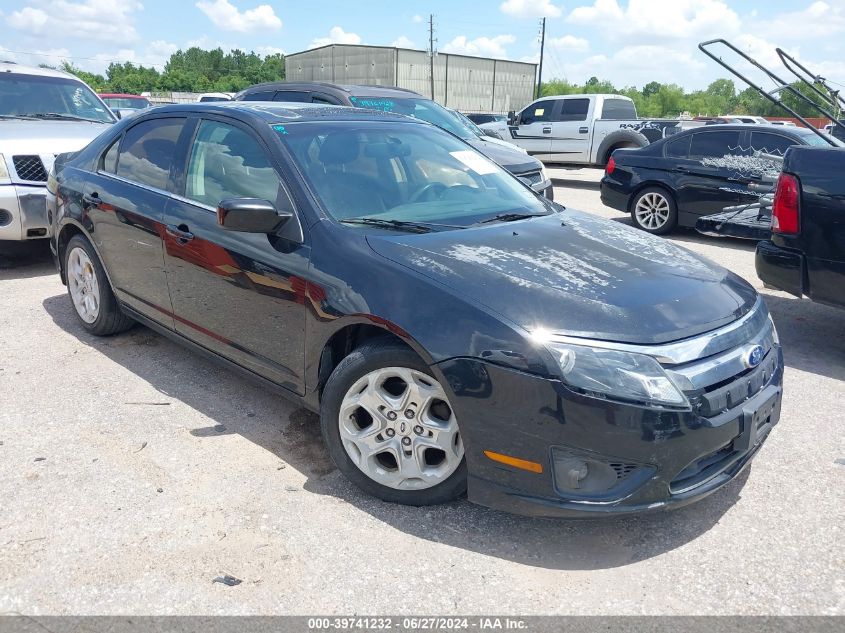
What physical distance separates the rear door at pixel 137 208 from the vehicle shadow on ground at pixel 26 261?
2659 millimetres

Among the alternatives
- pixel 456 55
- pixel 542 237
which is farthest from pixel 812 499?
pixel 456 55

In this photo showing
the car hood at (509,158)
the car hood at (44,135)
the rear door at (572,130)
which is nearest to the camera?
the car hood at (44,135)

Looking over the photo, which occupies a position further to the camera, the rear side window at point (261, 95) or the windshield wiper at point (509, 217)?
the rear side window at point (261, 95)

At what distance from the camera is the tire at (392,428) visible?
2838 millimetres

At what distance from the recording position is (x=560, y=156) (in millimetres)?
17344

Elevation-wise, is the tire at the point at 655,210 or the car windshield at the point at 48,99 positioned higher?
the car windshield at the point at 48,99

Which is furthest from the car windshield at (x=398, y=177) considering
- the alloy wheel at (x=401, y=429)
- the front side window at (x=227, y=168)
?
the alloy wheel at (x=401, y=429)

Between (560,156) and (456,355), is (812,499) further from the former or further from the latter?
(560,156)

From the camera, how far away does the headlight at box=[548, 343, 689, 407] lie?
2.49 m

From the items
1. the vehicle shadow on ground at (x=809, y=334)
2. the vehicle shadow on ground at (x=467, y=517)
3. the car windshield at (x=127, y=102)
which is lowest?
the vehicle shadow on ground at (x=809, y=334)

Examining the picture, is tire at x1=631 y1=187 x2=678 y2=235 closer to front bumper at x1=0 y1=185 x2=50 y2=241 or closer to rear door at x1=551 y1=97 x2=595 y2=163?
front bumper at x1=0 y1=185 x2=50 y2=241

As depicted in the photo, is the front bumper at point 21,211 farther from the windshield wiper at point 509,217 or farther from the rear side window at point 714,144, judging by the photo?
the rear side window at point 714,144

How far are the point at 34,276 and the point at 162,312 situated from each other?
11.1 ft

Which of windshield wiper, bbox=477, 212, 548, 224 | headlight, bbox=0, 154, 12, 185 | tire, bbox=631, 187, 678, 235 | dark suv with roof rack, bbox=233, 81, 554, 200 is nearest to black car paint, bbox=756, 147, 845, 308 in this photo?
windshield wiper, bbox=477, 212, 548, 224
